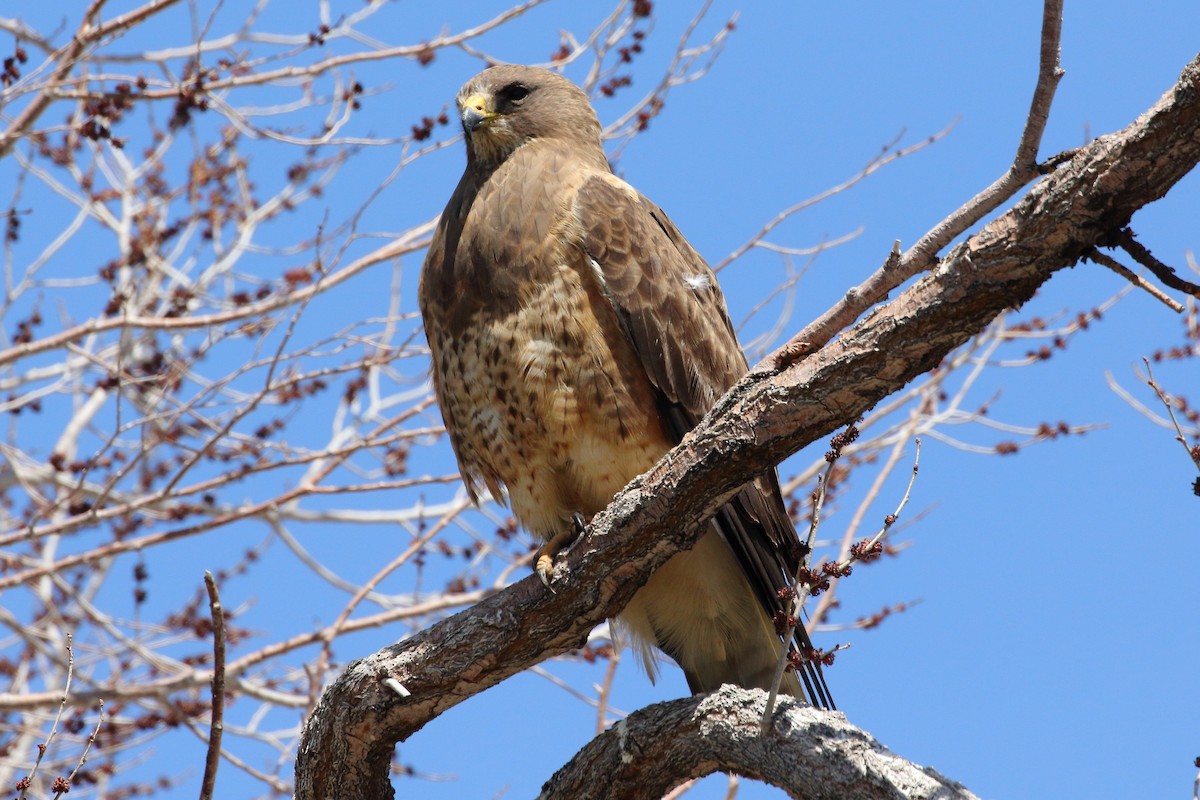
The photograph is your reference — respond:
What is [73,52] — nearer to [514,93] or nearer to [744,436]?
[514,93]

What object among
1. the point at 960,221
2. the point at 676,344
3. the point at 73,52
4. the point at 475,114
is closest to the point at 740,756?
the point at 676,344

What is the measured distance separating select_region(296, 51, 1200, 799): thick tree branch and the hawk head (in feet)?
5.82

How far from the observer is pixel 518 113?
4488 mm

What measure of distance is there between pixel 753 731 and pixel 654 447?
36.7 inches

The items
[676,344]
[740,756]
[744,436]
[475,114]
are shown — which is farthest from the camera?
[475,114]

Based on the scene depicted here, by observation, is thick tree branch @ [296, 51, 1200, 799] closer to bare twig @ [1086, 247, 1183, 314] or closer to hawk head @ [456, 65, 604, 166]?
bare twig @ [1086, 247, 1183, 314]

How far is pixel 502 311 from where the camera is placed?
370 centimetres

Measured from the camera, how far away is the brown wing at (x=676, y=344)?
3697 millimetres

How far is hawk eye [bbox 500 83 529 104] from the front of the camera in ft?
14.9

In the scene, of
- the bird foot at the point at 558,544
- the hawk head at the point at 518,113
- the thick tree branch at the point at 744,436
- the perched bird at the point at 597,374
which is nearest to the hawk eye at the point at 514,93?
the hawk head at the point at 518,113

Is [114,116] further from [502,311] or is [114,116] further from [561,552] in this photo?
[561,552]

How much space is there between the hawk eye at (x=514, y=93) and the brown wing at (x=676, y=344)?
2.49 feet

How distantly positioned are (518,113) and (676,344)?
122 cm

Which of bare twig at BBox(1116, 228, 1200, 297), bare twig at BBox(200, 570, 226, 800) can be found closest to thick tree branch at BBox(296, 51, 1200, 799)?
bare twig at BBox(1116, 228, 1200, 297)
